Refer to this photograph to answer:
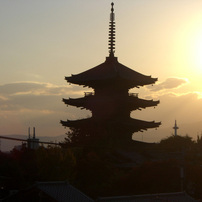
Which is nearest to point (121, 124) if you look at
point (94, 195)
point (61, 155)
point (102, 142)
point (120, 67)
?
point (102, 142)

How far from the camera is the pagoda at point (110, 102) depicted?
74.2 m

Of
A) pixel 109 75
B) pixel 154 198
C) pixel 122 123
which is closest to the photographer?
pixel 154 198

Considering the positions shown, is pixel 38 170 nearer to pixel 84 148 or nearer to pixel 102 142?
pixel 84 148

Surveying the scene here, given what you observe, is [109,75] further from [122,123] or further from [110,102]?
[122,123]

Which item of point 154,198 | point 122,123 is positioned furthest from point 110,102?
point 154,198

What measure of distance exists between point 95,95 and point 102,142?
8610mm

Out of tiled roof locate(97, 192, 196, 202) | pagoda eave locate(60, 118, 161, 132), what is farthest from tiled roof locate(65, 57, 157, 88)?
tiled roof locate(97, 192, 196, 202)

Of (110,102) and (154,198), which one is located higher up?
(110,102)

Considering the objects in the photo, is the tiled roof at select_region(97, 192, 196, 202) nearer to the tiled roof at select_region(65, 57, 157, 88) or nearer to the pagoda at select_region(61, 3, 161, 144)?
the pagoda at select_region(61, 3, 161, 144)

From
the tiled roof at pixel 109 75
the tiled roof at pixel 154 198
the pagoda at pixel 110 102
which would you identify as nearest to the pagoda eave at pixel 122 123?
the pagoda at pixel 110 102

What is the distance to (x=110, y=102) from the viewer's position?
74.9 meters

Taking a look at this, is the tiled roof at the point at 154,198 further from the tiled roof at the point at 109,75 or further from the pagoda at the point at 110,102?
the tiled roof at the point at 109,75

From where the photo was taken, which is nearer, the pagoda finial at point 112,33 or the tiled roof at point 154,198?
the tiled roof at point 154,198

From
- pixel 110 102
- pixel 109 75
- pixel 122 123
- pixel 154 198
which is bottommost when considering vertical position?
pixel 154 198
